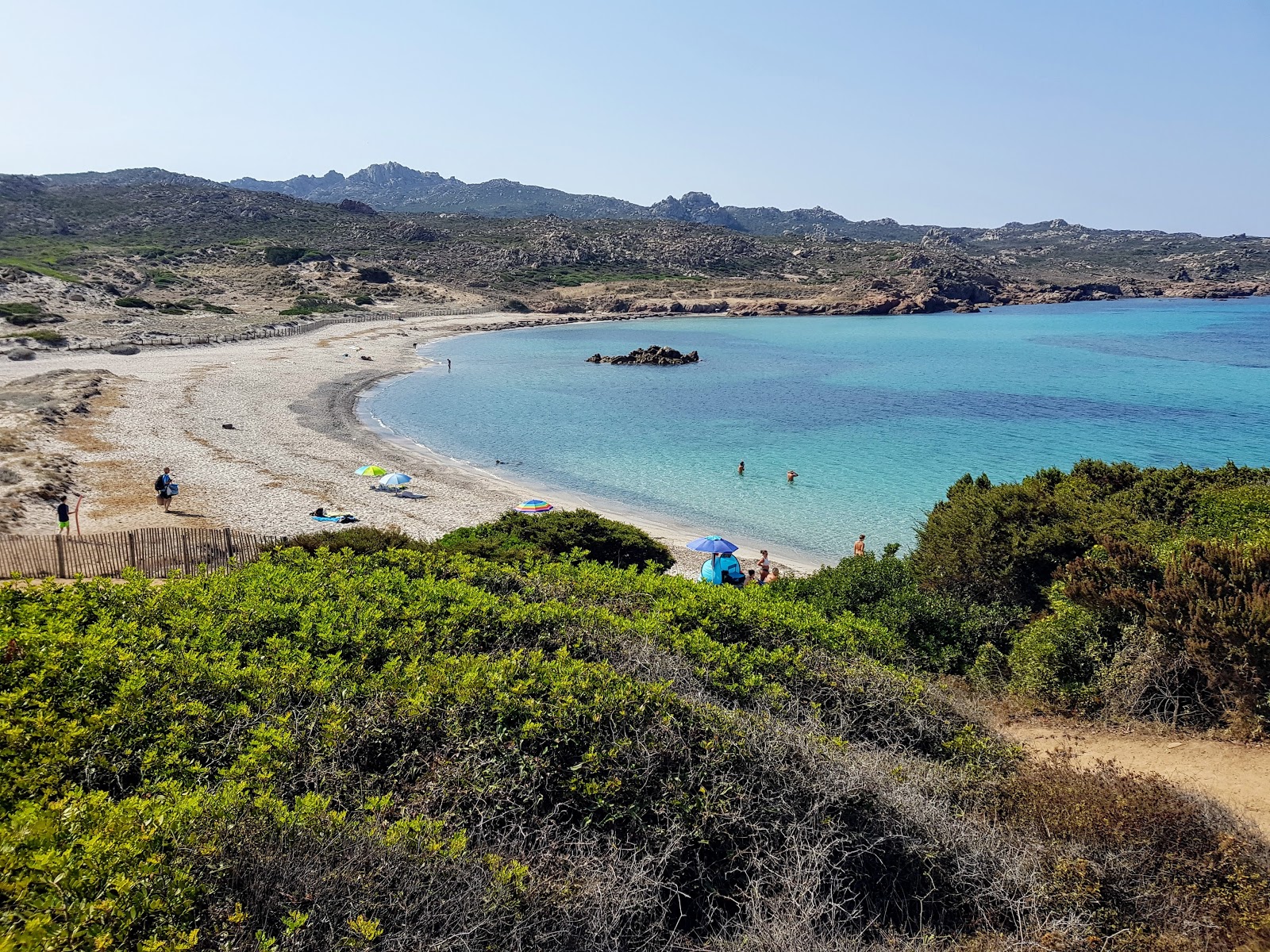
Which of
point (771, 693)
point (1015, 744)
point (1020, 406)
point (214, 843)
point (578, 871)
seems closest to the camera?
point (214, 843)

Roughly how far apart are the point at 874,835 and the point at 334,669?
4022mm

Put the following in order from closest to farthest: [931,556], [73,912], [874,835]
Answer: [73,912]
[874,835]
[931,556]

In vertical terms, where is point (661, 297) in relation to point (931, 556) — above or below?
above

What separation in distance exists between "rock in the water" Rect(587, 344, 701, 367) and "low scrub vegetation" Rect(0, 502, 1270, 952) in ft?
177

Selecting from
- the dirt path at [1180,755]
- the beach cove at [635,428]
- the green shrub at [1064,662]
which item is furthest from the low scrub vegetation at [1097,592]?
the beach cove at [635,428]

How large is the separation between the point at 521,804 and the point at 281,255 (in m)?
105

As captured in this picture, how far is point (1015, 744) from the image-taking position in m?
6.85

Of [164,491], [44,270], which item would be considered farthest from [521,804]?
[44,270]

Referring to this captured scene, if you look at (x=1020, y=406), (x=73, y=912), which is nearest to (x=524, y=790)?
(x=73, y=912)

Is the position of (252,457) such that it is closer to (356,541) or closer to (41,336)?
(356,541)

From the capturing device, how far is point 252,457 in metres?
27.0

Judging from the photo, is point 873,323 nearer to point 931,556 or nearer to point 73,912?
point 931,556

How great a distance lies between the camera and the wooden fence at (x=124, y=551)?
42.0 feet

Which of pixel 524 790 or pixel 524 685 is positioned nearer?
pixel 524 790
